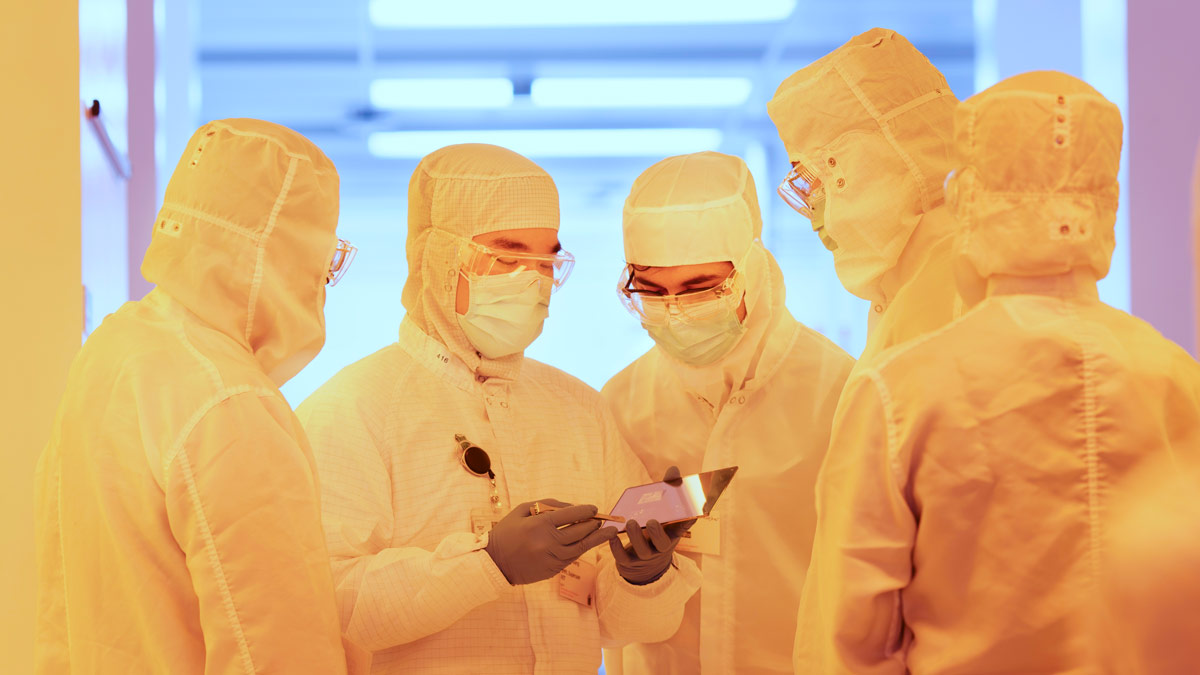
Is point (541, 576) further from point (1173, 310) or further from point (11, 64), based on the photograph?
point (1173, 310)

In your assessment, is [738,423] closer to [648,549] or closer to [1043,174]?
[648,549]

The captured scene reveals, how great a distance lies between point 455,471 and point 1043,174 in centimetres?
132

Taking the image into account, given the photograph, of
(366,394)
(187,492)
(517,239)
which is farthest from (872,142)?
(187,492)

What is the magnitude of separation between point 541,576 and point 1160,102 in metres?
2.77

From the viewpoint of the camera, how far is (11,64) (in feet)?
7.66

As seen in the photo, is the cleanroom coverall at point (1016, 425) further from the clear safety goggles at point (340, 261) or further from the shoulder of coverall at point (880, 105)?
the clear safety goggles at point (340, 261)

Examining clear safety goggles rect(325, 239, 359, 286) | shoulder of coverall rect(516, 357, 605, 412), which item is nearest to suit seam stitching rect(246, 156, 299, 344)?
clear safety goggles rect(325, 239, 359, 286)

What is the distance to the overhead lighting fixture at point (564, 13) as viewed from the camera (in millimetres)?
7566

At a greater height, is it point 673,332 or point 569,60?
point 569,60

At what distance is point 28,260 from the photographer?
2357mm

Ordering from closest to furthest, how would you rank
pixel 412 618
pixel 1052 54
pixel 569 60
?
1. pixel 412 618
2. pixel 1052 54
3. pixel 569 60

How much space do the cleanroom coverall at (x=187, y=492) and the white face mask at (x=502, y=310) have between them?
0.64 metres

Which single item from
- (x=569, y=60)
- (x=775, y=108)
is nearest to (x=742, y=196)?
(x=775, y=108)

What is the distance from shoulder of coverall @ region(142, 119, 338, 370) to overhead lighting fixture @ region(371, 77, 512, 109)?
6387 mm
